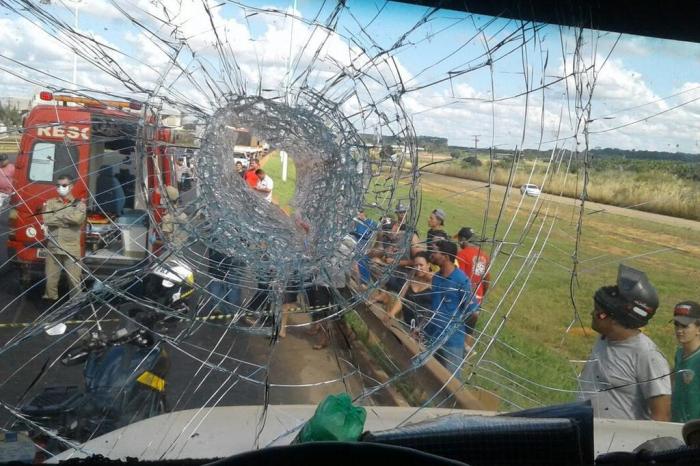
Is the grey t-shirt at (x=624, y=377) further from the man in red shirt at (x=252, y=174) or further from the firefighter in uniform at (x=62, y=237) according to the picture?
the firefighter in uniform at (x=62, y=237)

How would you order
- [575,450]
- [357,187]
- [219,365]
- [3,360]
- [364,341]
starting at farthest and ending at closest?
[357,187] → [364,341] → [219,365] → [3,360] → [575,450]

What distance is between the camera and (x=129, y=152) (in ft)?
5.92

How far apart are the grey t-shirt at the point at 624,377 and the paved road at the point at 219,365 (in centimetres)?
66

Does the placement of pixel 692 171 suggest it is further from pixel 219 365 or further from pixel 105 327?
pixel 105 327

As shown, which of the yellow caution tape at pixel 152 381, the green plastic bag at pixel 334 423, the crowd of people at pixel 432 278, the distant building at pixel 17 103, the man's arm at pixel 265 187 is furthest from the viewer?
the man's arm at pixel 265 187

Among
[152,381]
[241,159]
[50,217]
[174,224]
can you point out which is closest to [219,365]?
[152,381]

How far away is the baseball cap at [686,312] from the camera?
1784 millimetres

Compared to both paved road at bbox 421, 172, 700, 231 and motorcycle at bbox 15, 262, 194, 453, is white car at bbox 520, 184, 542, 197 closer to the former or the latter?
paved road at bbox 421, 172, 700, 231

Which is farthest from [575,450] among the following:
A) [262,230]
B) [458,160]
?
[262,230]

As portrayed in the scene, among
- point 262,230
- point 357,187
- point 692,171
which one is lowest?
point 262,230

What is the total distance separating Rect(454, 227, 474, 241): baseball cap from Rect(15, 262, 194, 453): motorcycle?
0.76 m

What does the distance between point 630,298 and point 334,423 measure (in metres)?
0.91

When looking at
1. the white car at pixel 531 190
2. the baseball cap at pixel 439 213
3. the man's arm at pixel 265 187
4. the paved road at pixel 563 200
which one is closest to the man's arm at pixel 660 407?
the paved road at pixel 563 200

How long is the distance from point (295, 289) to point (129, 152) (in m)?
0.60
